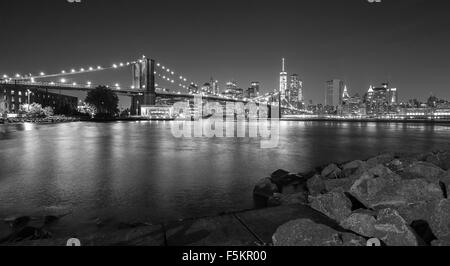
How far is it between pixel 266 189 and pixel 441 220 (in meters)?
3.92

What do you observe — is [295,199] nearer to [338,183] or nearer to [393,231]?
[338,183]

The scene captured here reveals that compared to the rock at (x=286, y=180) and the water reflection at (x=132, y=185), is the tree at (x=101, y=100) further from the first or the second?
the rock at (x=286, y=180)

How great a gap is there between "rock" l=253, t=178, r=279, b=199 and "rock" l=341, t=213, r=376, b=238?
122 inches

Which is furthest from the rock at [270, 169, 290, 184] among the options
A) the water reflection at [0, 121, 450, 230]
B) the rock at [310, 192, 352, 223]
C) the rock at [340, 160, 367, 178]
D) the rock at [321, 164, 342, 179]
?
the rock at [310, 192, 352, 223]

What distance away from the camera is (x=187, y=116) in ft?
447

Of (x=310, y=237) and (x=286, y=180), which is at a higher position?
(x=310, y=237)

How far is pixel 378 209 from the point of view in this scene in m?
4.50

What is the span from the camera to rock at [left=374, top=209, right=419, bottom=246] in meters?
3.23

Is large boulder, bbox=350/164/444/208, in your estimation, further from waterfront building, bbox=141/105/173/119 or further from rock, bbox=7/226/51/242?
waterfront building, bbox=141/105/173/119

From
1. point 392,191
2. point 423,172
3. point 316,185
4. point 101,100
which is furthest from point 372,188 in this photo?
point 101,100

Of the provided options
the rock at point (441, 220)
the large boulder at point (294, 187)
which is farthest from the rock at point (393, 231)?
the large boulder at point (294, 187)

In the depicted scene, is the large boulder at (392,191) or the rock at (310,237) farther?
the large boulder at (392,191)

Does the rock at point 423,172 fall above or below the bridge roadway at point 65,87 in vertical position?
below

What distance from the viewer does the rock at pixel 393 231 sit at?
3.23 m
